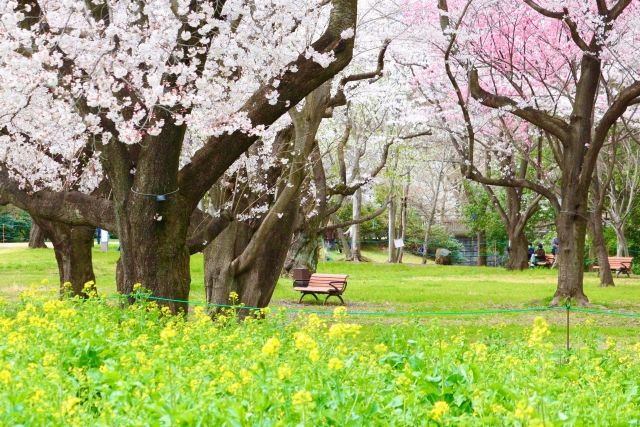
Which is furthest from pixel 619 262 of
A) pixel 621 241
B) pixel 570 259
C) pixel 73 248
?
pixel 73 248

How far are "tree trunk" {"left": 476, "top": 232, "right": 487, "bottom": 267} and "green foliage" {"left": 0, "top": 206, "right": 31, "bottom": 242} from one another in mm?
23081

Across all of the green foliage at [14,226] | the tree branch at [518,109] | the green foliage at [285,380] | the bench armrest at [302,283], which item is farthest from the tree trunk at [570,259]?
the green foliage at [14,226]

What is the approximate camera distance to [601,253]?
24.1m

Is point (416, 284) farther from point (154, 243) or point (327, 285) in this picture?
point (154, 243)

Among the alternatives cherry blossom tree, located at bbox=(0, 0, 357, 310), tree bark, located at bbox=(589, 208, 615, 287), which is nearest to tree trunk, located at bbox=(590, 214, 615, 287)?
tree bark, located at bbox=(589, 208, 615, 287)

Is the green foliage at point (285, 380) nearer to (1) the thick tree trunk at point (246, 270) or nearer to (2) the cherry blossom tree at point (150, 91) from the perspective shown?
(2) the cherry blossom tree at point (150, 91)

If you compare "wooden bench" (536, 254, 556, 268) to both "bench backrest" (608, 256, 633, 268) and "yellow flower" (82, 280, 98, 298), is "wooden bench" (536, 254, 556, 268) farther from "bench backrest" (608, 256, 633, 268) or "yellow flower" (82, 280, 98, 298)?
"yellow flower" (82, 280, 98, 298)

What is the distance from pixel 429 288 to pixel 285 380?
737 inches

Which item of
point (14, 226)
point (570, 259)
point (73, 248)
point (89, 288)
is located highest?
point (14, 226)

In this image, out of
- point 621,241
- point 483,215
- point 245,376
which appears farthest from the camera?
point 483,215

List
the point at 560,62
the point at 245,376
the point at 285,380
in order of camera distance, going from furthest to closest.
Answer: the point at 560,62 → the point at 285,380 → the point at 245,376

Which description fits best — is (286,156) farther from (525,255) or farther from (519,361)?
(525,255)

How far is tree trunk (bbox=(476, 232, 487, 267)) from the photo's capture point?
39072 mm

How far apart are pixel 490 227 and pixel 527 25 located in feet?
62.5
